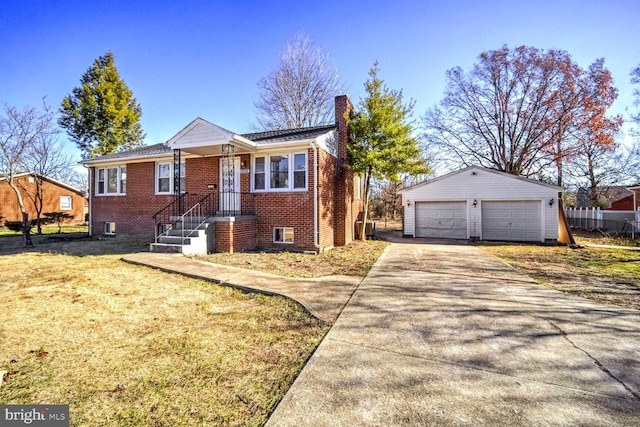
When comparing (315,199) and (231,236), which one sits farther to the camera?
(315,199)

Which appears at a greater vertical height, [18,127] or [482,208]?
[18,127]

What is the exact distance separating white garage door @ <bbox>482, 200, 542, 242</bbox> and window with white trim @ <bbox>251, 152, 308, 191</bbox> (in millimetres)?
10238

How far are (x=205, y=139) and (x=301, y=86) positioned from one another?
15.0 m

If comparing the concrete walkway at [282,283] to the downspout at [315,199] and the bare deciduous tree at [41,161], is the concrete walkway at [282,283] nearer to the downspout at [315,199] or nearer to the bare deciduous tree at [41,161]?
the downspout at [315,199]

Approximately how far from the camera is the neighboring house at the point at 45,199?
2066 cm

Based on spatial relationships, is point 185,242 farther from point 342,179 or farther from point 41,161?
point 41,161

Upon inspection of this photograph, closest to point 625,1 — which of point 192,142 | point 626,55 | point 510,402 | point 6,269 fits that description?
point 626,55

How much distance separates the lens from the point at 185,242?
26.4 ft

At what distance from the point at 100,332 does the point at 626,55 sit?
23.7 m

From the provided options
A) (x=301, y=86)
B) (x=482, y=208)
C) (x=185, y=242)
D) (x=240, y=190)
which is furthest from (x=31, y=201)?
(x=482, y=208)

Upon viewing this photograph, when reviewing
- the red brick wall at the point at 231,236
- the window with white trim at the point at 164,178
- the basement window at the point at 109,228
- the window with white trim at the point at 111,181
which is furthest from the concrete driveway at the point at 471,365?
the basement window at the point at 109,228

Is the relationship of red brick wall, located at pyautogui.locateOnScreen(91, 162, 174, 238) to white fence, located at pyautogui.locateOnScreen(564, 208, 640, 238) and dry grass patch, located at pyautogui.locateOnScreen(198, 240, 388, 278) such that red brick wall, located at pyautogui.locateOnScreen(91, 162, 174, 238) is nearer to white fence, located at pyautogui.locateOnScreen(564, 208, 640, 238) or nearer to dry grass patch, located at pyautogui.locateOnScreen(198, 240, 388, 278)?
dry grass patch, located at pyautogui.locateOnScreen(198, 240, 388, 278)

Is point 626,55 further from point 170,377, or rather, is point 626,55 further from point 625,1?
point 170,377

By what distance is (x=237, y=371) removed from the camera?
8.34 ft
